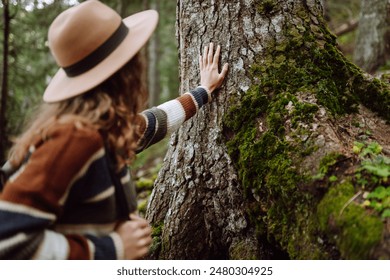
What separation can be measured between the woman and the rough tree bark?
0.88 meters

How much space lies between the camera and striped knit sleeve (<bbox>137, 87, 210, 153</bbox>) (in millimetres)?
3119

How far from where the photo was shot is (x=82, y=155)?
1928mm

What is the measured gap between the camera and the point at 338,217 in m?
2.09

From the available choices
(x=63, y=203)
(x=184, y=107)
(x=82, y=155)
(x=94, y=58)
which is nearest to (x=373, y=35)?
(x=184, y=107)

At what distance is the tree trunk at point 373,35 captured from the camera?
725cm

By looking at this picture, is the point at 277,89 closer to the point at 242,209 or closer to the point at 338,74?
the point at 338,74

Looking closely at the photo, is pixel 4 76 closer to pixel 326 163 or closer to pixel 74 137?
pixel 74 137

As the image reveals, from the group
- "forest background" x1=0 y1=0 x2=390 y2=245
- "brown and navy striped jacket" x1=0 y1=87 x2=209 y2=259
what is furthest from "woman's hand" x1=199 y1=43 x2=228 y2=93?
"forest background" x1=0 y1=0 x2=390 y2=245

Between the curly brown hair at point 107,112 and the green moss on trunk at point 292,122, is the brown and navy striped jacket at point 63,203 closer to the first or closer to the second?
the curly brown hair at point 107,112

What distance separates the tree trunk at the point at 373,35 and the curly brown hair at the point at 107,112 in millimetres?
6348

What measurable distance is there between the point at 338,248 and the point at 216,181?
1224mm

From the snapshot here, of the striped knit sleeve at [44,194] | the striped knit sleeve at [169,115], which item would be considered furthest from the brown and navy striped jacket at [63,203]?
the striped knit sleeve at [169,115]

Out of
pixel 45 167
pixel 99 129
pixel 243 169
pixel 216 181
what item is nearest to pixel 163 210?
pixel 216 181

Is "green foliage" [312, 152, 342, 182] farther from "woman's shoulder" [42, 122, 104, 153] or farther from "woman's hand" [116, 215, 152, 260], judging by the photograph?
"woman's shoulder" [42, 122, 104, 153]
